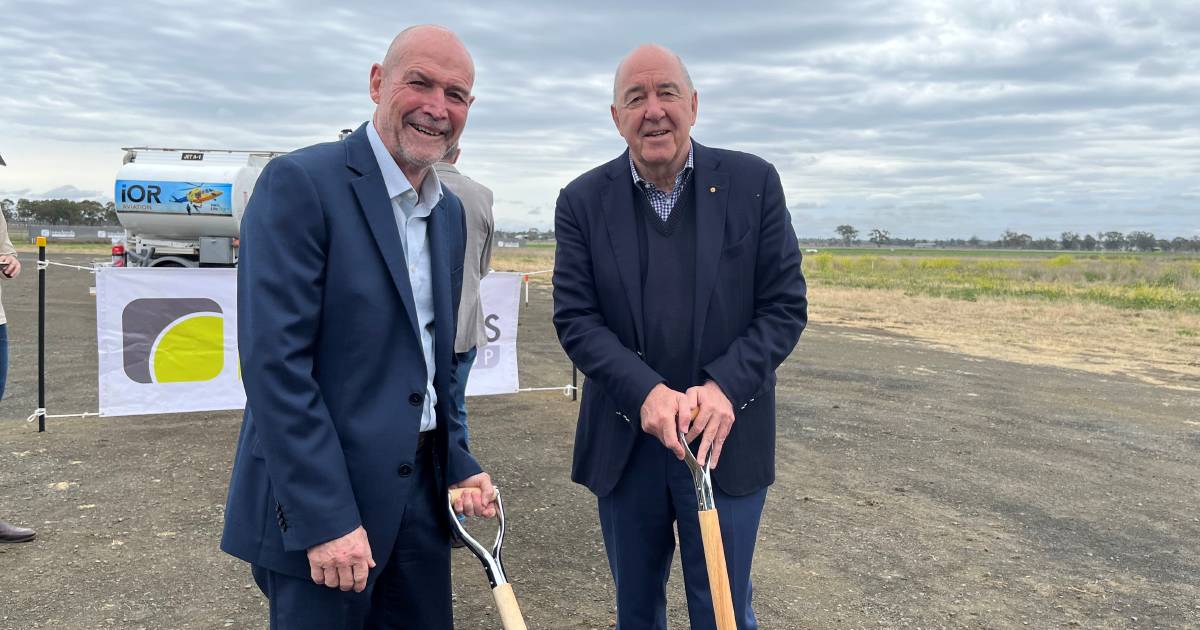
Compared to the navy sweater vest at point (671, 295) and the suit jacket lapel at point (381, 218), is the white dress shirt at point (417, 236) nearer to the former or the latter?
the suit jacket lapel at point (381, 218)

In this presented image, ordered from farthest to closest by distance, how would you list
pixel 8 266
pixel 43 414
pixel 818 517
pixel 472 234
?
pixel 43 414 < pixel 818 517 < pixel 472 234 < pixel 8 266

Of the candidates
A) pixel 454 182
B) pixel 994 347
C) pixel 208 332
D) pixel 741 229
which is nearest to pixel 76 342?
pixel 208 332

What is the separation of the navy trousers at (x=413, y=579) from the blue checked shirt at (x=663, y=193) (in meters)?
1.01

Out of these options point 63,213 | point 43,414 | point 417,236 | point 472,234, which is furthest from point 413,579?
point 63,213

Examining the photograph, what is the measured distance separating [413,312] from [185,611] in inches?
112

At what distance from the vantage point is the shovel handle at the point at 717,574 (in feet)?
6.73

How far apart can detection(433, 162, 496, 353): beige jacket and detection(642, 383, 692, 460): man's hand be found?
218 centimetres

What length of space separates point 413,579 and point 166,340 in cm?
562

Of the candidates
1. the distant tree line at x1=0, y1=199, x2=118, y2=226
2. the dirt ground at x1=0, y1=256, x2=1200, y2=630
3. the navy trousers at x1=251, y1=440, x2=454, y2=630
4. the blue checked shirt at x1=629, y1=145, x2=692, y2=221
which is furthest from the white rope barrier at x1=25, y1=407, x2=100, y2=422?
the distant tree line at x1=0, y1=199, x2=118, y2=226

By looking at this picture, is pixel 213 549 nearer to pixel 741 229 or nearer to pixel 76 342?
pixel 741 229

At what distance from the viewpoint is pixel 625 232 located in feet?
8.29

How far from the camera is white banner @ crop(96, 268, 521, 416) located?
21.9 feet

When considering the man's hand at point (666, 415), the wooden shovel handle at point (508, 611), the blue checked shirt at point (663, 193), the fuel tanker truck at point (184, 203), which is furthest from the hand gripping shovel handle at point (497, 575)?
the fuel tanker truck at point (184, 203)

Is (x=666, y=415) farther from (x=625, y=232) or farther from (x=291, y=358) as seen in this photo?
(x=291, y=358)
